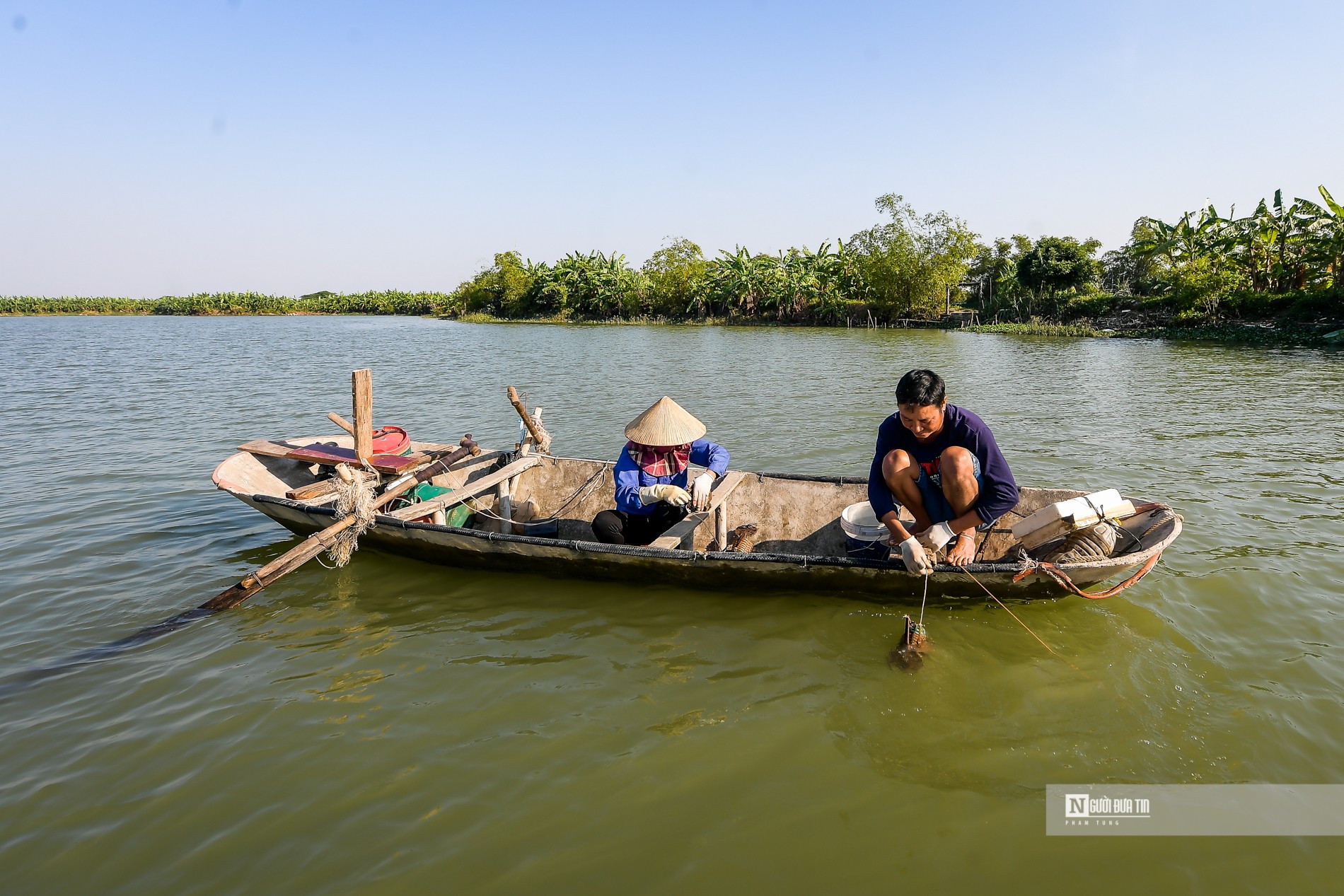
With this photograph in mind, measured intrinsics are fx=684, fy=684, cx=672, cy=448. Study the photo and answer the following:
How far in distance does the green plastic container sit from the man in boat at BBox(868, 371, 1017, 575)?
12.2 feet

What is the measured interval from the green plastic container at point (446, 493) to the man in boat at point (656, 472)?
1706mm

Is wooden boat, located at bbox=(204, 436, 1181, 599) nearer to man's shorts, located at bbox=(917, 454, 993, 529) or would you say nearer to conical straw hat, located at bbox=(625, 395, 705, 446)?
man's shorts, located at bbox=(917, 454, 993, 529)

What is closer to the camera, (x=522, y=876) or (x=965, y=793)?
(x=522, y=876)

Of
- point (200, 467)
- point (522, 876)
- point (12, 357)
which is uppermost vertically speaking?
point (12, 357)

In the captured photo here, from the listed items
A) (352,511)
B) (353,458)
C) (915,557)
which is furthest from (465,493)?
(915,557)

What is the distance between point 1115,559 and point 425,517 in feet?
16.3

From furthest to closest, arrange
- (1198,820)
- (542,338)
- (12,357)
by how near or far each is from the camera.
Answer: (542,338)
(12,357)
(1198,820)

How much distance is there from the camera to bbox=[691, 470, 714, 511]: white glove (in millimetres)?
4836

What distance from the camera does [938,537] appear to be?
161 inches

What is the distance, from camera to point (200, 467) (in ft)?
29.2

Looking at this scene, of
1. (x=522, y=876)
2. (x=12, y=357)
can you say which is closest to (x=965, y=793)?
(x=522, y=876)

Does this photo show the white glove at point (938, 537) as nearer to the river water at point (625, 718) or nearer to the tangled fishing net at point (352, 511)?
the river water at point (625, 718)

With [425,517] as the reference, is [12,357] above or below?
Result: above

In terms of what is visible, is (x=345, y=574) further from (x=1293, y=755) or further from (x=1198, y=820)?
(x=1293, y=755)
